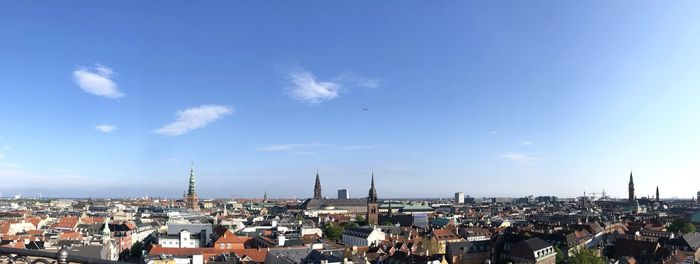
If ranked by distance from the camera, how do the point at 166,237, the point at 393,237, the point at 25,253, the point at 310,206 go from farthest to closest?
the point at 310,206, the point at 393,237, the point at 166,237, the point at 25,253

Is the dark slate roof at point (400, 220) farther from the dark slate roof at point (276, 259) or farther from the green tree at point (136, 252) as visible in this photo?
the dark slate roof at point (276, 259)

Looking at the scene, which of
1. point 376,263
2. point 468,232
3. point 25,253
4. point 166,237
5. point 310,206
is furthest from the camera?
point 310,206

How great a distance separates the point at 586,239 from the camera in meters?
74.3

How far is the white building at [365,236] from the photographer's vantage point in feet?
245

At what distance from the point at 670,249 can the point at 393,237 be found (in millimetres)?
34742

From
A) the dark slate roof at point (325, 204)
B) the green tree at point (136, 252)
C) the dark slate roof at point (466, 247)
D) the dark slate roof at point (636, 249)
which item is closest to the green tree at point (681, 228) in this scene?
the dark slate roof at point (636, 249)

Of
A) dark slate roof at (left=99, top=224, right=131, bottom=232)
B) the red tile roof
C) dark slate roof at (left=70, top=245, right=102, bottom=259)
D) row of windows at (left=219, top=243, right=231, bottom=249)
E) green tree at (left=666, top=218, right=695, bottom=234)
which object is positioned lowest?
green tree at (left=666, top=218, right=695, bottom=234)

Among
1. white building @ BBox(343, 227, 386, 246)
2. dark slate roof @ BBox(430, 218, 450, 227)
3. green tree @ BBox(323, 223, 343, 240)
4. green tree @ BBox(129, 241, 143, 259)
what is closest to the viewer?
green tree @ BBox(129, 241, 143, 259)

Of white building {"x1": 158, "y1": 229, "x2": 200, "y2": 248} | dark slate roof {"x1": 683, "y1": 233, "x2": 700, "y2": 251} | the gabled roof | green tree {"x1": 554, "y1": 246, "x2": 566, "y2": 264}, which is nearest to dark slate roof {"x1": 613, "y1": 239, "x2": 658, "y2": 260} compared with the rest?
green tree {"x1": 554, "y1": 246, "x2": 566, "y2": 264}

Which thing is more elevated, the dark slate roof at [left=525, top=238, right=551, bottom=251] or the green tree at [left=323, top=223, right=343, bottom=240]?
the dark slate roof at [left=525, top=238, right=551, bottom=251]

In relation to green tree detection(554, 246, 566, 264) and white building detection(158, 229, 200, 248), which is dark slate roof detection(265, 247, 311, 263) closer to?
white building detection(158, 229, 200, 248)

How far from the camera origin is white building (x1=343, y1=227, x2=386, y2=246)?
74.6 metres

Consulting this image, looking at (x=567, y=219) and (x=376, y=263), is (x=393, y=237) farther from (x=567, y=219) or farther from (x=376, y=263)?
(x=567, y=219)

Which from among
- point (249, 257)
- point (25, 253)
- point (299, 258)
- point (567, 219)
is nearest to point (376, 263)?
point (299, 258)
